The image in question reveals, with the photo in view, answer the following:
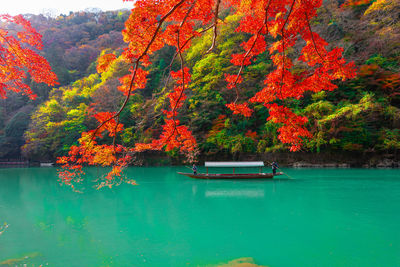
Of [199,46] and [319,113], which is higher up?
[199,46]

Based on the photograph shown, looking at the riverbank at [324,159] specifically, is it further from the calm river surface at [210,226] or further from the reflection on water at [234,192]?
the reflection on water at [234,192]

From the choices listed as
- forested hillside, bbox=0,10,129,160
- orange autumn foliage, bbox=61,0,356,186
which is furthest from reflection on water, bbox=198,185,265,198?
forested hillside, bbox=0,10,129,160

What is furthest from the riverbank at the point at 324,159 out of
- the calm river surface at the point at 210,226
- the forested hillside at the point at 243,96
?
the calm river surface at the point at 210,226

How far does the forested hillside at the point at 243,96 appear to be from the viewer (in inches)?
572

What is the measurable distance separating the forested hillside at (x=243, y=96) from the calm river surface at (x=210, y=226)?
3702 mm

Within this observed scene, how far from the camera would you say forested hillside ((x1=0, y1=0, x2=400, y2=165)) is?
572 inches

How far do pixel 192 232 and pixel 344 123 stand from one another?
13.0 meters

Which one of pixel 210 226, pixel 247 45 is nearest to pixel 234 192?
pixel 210 226

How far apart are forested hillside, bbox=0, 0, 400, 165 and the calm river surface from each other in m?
3.70

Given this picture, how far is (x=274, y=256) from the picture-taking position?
432 cm

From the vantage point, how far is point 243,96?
18266 millimetres

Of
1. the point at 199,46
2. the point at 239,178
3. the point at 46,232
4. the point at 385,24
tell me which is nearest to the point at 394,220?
the point at 239,178

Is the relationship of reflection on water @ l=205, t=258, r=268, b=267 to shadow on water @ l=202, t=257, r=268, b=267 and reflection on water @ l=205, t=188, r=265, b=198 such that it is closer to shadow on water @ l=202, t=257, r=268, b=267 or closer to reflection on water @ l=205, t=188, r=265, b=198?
shadow on water @ l=202, t=257, r=268, b=267

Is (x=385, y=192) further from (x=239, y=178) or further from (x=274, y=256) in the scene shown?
(x=274, y=256)
